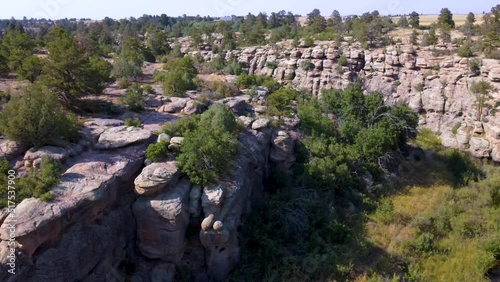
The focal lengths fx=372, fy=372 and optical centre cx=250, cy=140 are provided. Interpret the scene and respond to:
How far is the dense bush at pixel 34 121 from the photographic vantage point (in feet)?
41.6

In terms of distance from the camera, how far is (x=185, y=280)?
12367mm

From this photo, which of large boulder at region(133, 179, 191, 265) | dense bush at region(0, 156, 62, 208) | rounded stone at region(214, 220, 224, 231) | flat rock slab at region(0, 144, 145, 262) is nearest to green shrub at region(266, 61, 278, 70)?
flat rock slab at region(0, 144, 145, 262)

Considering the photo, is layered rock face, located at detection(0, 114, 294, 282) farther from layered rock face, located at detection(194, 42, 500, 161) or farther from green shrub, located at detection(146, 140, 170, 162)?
layered rock face, located at detection(194, 42, 500, 161)

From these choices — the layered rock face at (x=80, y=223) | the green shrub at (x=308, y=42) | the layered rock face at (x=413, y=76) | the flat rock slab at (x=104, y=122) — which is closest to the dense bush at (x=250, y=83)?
the layered rock face at (x=413, y=76)

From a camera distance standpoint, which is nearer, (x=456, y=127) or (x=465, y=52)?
(x=456, y=127)

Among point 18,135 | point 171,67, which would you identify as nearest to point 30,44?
point 171,67

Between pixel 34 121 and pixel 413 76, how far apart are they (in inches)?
1274

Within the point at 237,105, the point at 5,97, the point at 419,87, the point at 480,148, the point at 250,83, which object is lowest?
the point at 480,148

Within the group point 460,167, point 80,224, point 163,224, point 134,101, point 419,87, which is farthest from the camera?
point 419,87

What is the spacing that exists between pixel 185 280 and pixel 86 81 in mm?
10659

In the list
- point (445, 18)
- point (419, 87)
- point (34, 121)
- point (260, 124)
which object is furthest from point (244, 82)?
point (445, 18)

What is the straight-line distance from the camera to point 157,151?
43.9 feet

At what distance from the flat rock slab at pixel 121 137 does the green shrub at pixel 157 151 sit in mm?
831

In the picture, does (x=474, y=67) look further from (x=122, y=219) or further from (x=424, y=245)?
(x=122, y=219)
